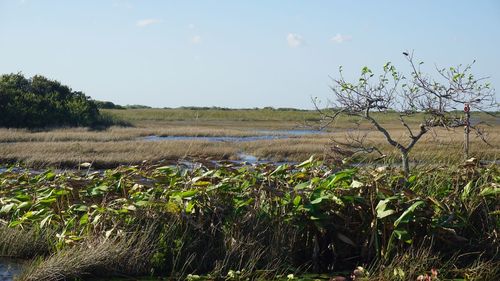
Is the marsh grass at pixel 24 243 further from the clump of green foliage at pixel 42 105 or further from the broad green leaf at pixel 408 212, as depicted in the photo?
the clump of green foliage at pixel 42 105

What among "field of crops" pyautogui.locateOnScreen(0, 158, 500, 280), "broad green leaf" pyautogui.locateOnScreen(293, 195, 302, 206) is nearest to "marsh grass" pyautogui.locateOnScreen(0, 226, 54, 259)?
"field of crops" pyautogui.locateOnScreen(0, 158, 500, 280)

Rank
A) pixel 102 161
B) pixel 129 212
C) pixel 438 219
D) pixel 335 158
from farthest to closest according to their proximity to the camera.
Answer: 1. pixel 102 161
2. pixel 335 158
3. pixel 129 212
4. pixel 438 219

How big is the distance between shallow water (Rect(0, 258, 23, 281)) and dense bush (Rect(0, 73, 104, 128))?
121ft

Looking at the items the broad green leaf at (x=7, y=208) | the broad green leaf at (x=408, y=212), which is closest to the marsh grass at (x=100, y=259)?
the broad green leaf at (x=7, y=208)

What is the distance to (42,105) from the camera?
44875 millimetres

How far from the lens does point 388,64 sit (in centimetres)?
897

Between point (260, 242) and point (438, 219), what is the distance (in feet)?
5.95

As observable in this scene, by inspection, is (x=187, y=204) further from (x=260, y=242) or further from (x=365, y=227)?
(x=365, y=227)

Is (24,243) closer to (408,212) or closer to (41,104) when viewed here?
(408,212)

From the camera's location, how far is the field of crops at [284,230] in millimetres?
6012

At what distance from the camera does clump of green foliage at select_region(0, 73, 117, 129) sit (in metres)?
42.1

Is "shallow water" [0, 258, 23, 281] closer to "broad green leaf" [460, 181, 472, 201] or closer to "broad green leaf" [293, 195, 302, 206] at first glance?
"broad green leaf" [293, 195, 302, 206]

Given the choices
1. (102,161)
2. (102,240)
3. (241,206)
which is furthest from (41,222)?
(102,161)

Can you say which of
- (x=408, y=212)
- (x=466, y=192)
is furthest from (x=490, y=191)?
(x=408, y=212)
